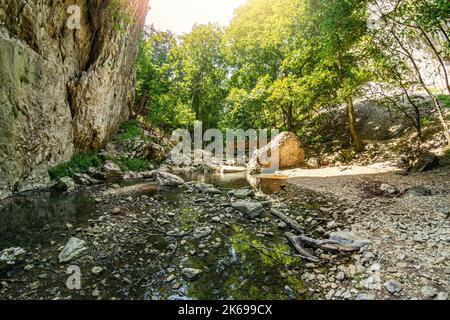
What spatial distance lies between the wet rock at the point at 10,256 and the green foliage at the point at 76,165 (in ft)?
22.6

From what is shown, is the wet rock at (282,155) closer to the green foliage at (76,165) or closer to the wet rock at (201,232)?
the green foliage at (76,165)

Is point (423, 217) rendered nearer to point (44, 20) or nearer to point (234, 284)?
point (234, 284)

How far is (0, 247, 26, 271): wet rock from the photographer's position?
12.0 feet

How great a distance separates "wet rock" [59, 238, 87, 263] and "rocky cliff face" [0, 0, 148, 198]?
18.6ft

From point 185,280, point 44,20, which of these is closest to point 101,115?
point 44,20

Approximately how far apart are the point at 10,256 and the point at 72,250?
1.09 metres

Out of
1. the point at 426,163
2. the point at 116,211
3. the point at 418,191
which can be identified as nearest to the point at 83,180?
the point at 116,211

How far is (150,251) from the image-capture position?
4156 millimetres

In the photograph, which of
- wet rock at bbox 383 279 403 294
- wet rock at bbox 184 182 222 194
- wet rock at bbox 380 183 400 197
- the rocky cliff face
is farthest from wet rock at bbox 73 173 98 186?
Answer: wet rock at bbox 380 183 400 197

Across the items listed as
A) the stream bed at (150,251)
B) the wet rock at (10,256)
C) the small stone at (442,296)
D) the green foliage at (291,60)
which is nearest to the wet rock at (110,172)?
the stream bed at (150,251)

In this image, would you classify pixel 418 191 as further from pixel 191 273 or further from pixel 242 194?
pixel 191 273

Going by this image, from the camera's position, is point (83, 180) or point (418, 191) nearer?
point (418, 191)

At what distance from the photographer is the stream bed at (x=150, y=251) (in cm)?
308

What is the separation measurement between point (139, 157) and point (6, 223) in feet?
36.1
